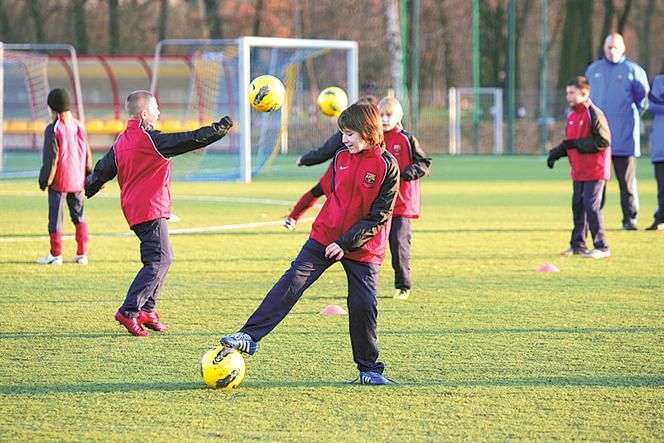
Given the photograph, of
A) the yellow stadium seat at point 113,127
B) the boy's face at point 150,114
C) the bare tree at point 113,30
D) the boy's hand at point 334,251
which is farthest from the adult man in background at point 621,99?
the bare tree at point 113,30

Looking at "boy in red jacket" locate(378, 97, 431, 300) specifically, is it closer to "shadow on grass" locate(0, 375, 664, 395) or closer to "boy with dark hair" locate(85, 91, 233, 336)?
"boy with dark hair" locate(85, 91, 233, 336)

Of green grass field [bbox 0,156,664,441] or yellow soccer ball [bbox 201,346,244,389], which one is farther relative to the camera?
yellow soccer ball [bbox 201,346,244,389]

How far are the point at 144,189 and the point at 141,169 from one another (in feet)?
0.47

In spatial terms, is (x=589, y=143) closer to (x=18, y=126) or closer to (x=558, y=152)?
(x=558, y=152)

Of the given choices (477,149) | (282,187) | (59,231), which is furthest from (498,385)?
(477,149)

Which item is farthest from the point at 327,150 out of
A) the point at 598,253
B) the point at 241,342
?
the point at 598,253

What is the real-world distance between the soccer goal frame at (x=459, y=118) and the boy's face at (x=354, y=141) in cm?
3164

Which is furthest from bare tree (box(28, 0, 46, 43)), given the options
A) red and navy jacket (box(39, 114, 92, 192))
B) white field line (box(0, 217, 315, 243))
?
red and navy jacket (box(39, 114, 92, 192))

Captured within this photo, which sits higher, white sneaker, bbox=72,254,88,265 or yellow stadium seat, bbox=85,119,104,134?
yellow stadium seat, bbox=85,119,104,134

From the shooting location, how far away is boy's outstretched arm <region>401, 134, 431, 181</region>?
27.2ft

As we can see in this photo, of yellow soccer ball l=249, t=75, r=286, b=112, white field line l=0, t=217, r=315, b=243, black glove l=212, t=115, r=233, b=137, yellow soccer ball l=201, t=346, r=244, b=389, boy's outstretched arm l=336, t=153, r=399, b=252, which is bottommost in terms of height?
white field line l=0, t=217, r=315, b=243

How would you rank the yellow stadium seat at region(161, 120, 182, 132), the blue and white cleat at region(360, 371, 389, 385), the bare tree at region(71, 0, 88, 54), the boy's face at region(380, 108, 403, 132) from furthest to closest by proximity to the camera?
1. the bare tree at region(71, 0, 88, 54)
2. the yellow stadium seat at region(161, 120, 182, 132)
3. the boy's face at region(380, 108, 403, 132)
4. the blue and white cleat at region(360, 371, 389, 385)

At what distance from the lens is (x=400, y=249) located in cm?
872

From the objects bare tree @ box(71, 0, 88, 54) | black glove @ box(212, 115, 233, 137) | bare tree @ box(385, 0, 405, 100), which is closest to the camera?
black glove @ box(212, 115, 233, 137)
